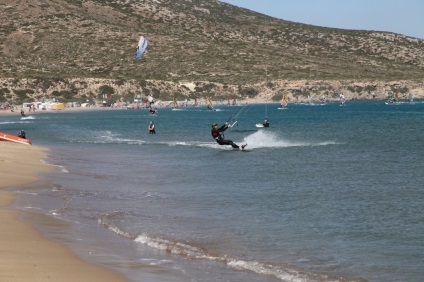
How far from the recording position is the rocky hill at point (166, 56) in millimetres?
147625

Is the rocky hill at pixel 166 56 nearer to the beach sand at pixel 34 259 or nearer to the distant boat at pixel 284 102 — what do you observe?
the distant boat at pixel 284 102

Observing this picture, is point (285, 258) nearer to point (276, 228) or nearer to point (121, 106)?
point (276, 228)

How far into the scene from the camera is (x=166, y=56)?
164 meters

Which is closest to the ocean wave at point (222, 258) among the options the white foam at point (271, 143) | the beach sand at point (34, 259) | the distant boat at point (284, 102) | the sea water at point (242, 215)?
the sea water at point (242, 215)

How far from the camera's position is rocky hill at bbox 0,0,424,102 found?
148 m

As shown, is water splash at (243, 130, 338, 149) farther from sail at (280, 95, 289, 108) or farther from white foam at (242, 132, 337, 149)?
sail at (280, 95, 289, 108)

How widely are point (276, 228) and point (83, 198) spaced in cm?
689

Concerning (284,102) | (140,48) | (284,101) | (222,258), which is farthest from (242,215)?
(284,101)

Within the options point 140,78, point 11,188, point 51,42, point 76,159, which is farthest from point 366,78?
point 11,188

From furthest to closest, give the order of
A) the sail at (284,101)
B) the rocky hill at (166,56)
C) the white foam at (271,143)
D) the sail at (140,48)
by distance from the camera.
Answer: the rocky hill at (166,56) < the sail at (284,101) < the sail at (140,48) < the white foam at (271,143)

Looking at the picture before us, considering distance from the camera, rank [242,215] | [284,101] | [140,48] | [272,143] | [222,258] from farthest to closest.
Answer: [284,101] < [140,48] < [272,143] < [242,215] < [222,258]

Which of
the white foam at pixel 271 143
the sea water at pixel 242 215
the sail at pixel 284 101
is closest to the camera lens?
the sea water at pixel 242 215

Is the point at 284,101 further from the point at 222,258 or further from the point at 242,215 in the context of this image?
the point at 222,258

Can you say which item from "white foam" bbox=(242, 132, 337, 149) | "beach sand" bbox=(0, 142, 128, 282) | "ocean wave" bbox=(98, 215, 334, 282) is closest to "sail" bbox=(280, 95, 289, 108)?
"white foam" bbox=(242, 132, 337, 149)
